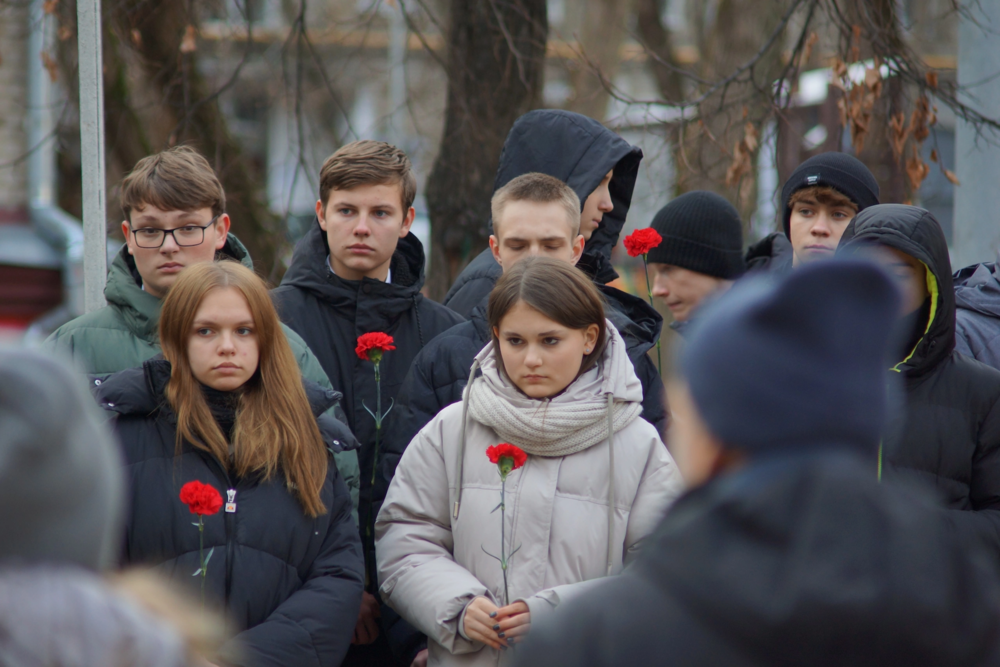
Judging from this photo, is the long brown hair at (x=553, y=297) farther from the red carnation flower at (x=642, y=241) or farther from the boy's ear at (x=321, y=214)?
the boy's ear at (x=321, y=214)

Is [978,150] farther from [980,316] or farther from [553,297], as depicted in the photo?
[553,297]

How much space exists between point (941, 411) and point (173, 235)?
7.46ft

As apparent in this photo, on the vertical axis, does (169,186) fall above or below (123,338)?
above

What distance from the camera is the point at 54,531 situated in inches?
48.0

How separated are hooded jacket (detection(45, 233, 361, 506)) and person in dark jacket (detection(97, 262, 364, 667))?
20 centimetres

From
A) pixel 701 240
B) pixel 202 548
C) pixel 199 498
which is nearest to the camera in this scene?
pixel 199 498

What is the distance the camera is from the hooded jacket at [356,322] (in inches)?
134

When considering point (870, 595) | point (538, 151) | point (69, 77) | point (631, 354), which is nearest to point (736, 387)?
point (870, 595)

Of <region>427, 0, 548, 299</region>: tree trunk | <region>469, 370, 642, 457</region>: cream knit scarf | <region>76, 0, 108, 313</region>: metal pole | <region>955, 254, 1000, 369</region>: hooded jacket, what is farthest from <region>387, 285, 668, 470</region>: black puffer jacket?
<region>427, 0, 548, 299</region>: tree trunk

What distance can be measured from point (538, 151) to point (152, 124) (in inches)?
168

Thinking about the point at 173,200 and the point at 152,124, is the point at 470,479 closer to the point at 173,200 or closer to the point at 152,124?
the point at 173,200

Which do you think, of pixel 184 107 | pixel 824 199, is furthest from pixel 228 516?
pixel 184 107

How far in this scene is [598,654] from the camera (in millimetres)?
1259

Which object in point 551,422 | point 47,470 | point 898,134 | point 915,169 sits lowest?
point 551,422
